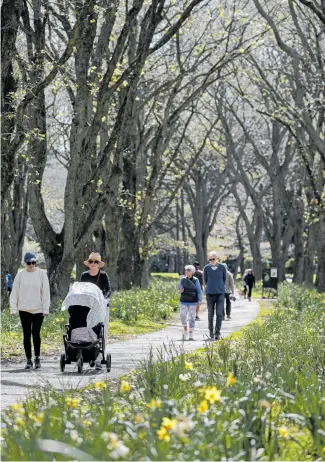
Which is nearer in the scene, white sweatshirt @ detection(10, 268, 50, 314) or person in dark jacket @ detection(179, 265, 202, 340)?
white sweatshirt @ detection(10, 268, 50, 314)

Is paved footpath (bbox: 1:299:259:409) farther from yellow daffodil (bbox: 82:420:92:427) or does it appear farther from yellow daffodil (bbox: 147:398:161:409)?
yellow daffodil (bbox: 147:398:161:409)

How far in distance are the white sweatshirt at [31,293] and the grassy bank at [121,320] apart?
1.91 m

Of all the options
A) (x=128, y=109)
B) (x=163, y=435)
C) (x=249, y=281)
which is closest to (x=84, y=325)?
(x=163, y=435)

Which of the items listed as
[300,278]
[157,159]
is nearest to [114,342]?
[157,159]

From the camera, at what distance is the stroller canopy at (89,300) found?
1259 centimetres

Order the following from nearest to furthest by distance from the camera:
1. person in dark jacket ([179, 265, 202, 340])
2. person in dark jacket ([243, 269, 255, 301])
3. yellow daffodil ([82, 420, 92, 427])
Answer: yellow daffodil ([82, 420, 92, 427]) → person in dark jacket ([179, 265, 202, 340]) → person in dark jacket ([243, 269, 255, 301])

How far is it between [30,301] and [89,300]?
1198mm

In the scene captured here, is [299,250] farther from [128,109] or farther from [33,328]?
[33,328]

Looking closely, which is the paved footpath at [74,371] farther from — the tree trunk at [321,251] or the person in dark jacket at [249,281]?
the person in dark jacket at [249,281]

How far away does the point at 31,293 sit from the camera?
44.3 feet

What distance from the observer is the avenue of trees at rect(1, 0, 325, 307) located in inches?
822

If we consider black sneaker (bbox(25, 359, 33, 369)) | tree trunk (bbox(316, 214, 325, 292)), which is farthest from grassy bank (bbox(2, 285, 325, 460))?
tree trunk (bbox(316, 214, 325, 292))

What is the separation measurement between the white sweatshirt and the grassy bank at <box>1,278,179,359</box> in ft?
6.28

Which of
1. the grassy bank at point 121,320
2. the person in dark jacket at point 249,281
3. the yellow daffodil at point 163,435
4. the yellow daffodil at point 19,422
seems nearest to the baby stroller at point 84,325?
the grassy bank at point 121,320
